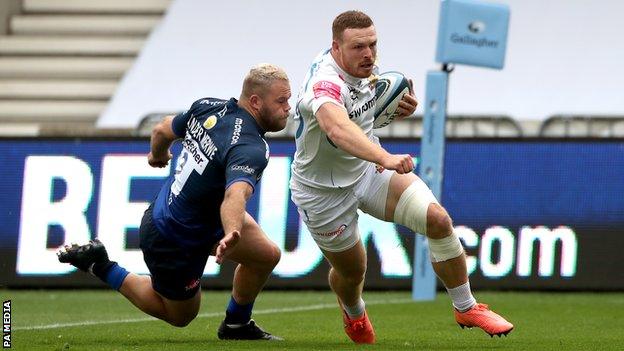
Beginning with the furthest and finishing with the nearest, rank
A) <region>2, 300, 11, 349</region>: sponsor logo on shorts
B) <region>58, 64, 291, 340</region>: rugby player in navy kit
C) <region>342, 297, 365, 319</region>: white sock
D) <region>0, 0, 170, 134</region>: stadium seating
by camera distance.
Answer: <region>0, 0, 170, 134</region>: stadium seating, <region>342, 297, 365, 319</region>: white sock, <region>58, 64, 291, 340</region>: rugby player in navy kit, <region>2, 300, 11, 349</region>: sponsor logo on shorts

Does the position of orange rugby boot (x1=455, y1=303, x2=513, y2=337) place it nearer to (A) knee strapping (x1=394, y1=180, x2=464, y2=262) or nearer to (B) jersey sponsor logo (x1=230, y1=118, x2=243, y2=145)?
(A) knee strapping (x1=394, y1=180, x2=464, y2=262)

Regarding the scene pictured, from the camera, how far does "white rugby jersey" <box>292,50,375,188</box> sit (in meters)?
8.42

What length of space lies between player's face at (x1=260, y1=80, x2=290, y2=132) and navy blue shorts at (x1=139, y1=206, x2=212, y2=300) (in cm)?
81

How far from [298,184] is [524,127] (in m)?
9.29

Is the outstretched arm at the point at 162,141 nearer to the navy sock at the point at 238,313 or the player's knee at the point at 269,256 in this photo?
the player's knee at the point at 269,256

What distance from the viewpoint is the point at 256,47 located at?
66.1 ft

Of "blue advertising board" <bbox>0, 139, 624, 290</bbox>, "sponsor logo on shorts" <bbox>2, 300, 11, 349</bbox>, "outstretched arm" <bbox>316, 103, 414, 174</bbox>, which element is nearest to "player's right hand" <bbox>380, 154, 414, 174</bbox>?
"outstretched arm" <bbox>316, 103, 414, 174</bbox>

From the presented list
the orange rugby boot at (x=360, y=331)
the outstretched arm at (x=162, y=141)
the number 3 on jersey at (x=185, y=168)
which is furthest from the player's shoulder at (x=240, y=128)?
the orange rugby boot at (x=360, y=331)

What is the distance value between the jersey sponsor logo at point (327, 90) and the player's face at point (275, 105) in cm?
16

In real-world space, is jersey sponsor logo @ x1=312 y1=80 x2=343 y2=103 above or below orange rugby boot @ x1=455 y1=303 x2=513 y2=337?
above

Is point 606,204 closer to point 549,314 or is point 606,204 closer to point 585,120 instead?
point 549,314

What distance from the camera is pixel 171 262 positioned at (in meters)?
8.52

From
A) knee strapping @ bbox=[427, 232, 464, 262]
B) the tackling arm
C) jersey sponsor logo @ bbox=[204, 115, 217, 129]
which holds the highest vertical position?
jersey sponsor logo @ bbox=[204, 115, 217, 129]

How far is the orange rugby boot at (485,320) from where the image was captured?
26.9 feet
